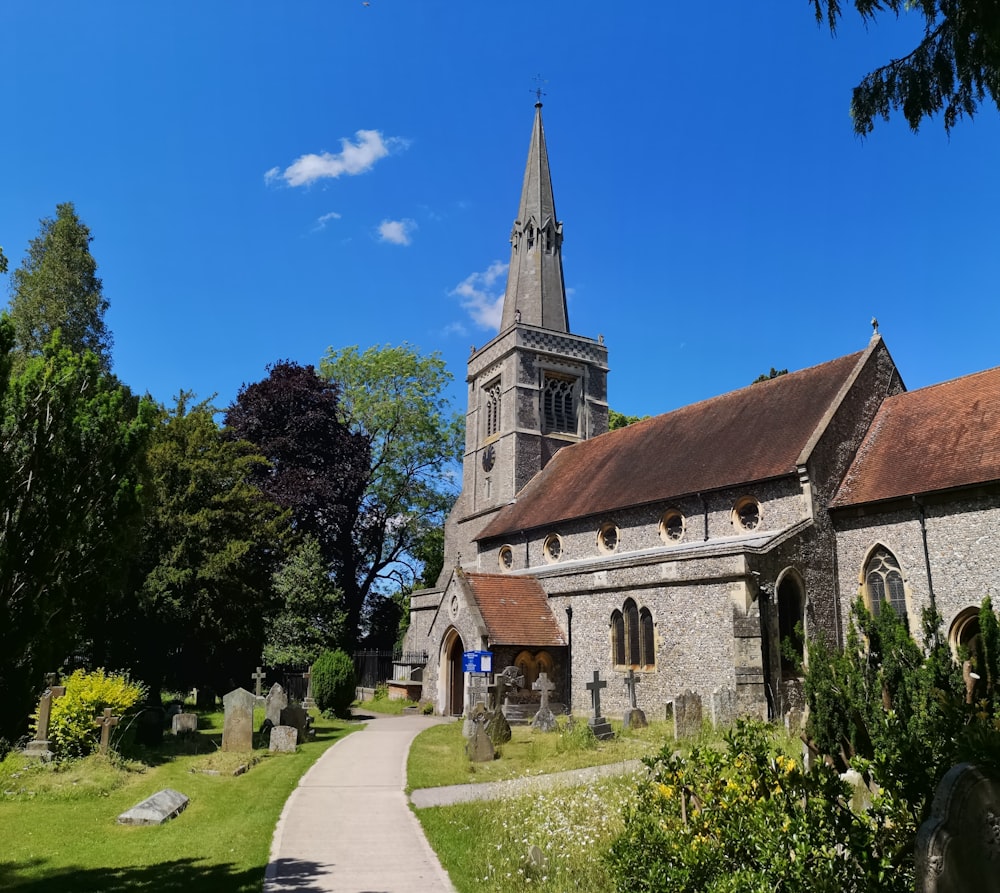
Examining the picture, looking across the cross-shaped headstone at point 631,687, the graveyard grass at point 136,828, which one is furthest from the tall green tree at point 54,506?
the cross-shaped headstone at point 631,687

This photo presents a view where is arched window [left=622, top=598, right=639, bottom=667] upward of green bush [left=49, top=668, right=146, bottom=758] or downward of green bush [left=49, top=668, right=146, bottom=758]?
upward

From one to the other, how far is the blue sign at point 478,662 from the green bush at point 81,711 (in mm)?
8249

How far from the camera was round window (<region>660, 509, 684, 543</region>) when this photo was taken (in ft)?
69.9

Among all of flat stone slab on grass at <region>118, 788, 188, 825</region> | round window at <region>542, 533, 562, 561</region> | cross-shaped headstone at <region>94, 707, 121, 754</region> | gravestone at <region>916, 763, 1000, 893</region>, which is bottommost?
flat stone slab on grass at <region>118, 788, 188, 825</region>

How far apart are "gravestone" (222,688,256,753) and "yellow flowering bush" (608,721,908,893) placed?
36.3 feet

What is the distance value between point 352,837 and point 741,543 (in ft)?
42.4

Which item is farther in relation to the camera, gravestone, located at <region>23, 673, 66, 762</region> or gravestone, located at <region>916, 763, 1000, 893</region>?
gravestone, located at <region>23, 673, 66, 762</region>

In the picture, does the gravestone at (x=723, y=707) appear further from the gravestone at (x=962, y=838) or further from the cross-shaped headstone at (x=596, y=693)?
the gravestone at (x=962, y=838)

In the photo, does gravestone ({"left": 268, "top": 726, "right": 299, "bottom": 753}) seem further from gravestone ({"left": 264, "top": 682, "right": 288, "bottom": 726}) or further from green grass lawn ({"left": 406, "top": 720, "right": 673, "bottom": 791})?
green grass lawn ({"left": 406, "top": 720, "right": 673, "bottom": 791})

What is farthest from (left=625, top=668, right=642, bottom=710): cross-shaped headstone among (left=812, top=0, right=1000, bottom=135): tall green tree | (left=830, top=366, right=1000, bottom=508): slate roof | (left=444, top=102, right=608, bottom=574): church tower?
(left=812, top=0, right=1000, bottom=135): tall green tree

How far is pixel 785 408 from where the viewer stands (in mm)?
21469

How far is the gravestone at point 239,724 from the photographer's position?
48.8 feet

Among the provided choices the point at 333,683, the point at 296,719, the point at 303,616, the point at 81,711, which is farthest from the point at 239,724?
the point at 303,616

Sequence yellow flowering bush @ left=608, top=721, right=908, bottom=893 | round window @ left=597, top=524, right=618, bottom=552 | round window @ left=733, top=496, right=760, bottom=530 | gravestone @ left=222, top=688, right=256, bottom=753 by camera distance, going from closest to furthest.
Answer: yellow flowering bush @ left=608, top=721, right=908, bottom=893 → gravestone @ left=222, top=688, right=256, bottom=753 → round window @ left=733, top=496, right=760, bottom=530 → round window @ left=597, top=524, right=618, bottom=552
